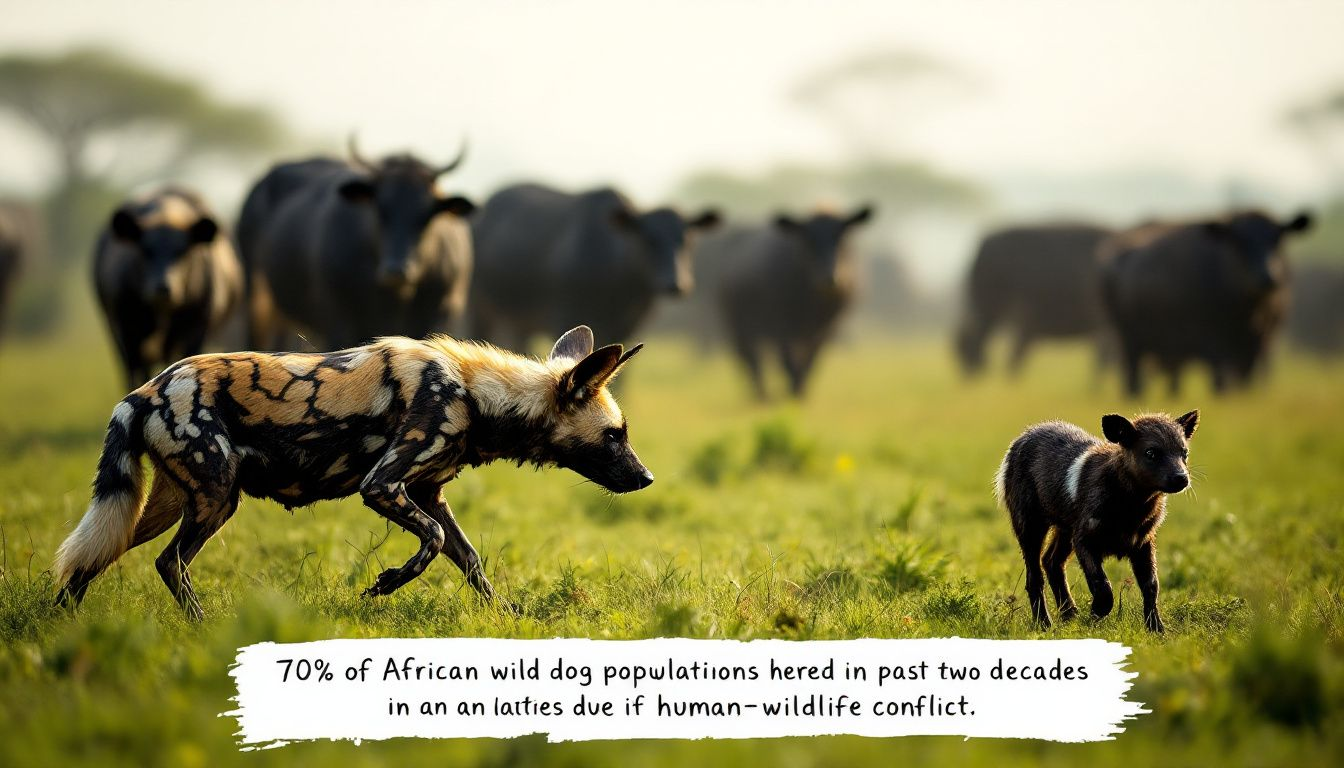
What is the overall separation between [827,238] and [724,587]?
12723mm

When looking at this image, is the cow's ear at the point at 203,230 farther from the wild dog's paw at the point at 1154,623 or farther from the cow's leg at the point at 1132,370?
the cow's leg at the point at 1132,370

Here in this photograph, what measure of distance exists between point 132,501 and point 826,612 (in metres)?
3.10

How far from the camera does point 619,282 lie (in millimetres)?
14984

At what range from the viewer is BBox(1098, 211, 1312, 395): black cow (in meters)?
16.7

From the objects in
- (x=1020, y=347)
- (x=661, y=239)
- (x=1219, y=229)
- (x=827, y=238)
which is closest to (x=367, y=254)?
(x=661, y=239)

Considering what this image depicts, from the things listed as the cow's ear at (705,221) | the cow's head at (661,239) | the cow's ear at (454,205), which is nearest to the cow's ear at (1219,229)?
the cow's ear at (705,221)

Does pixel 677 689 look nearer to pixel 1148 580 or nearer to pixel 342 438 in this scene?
pixel 342 438

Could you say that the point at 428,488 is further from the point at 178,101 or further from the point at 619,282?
the point at 178,101

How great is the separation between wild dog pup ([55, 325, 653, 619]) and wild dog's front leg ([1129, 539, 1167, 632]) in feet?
7.73

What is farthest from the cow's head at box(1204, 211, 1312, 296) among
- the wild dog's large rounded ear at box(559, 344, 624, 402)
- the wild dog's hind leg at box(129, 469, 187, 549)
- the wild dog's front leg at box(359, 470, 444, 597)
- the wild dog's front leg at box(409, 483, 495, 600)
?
the wild dog's hind leg at box(129, 469, 187, 549)

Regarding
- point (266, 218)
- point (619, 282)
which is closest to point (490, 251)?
point (619, 282)

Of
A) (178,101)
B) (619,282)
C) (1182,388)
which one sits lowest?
(1182,388)

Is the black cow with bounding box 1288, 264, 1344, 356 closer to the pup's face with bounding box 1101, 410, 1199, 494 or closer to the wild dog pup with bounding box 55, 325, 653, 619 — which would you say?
the pup's face with bounding box 1101, 410, 1199, 494

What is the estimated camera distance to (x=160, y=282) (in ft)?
36.8
